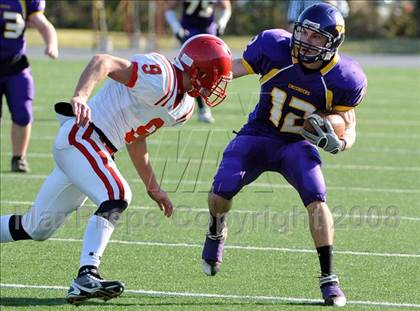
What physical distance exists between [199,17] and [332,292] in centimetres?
727

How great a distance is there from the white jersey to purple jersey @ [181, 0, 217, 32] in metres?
6.83

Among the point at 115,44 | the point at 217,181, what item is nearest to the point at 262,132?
the point at 217,181

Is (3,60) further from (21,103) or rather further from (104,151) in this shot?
(104,151)

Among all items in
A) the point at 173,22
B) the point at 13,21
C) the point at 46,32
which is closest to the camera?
the point at 46,32

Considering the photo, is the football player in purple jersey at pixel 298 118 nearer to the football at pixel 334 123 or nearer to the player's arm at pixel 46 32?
the football at pixel 334 123

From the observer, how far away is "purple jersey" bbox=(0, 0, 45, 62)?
7906 millimetres

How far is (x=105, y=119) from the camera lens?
4.49 m

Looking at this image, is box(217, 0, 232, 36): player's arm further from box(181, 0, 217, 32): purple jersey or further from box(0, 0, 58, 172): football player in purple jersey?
box(0, 0, 58, 172): football player in purple jersey

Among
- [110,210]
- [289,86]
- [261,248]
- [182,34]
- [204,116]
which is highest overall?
[289,86]

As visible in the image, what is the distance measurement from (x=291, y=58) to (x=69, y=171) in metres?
1.31

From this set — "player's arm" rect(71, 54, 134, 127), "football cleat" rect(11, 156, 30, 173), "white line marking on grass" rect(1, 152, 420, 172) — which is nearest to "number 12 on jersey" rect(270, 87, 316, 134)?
"player's arm" rect(71, 54, 134, 127)

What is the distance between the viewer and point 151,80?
4309 mm

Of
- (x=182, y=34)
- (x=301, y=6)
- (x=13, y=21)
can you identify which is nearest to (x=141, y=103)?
(x=13, y=21)

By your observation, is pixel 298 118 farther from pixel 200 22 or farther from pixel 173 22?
pixel 173 22
